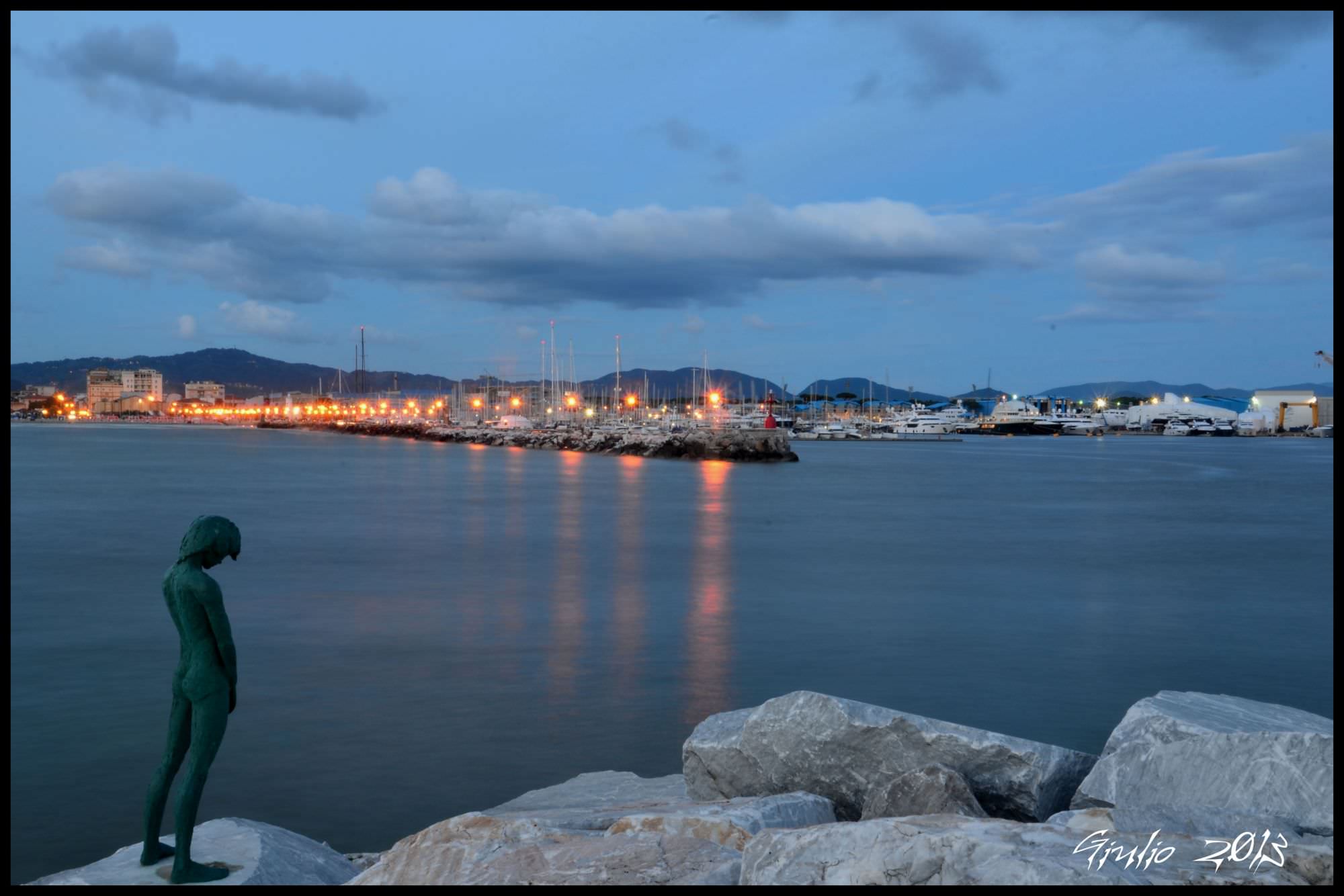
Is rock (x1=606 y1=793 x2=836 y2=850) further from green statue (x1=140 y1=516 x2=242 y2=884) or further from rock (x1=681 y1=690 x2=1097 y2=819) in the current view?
green statue (x1=140 y1=516 x2=242 y2=884)

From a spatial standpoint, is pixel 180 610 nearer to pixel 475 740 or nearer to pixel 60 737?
pixel 475 740

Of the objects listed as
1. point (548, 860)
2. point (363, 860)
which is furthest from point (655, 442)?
point (548, 860)

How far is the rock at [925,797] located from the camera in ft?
18.5

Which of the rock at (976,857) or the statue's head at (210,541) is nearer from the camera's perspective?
the rock at (976,857)

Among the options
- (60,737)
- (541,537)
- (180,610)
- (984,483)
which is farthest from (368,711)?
(984,483)

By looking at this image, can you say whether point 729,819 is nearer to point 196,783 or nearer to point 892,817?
point 892,817

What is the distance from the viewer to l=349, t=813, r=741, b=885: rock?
435 centimetres

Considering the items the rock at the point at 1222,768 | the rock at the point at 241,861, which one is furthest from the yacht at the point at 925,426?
the rock at the point at 241,861

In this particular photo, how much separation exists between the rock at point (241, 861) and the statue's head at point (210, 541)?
141cm

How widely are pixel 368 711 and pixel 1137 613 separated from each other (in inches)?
496

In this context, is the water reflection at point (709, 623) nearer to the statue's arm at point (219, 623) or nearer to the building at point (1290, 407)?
the statue's arm at point (219, 623)

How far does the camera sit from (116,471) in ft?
195

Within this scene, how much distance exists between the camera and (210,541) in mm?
4617

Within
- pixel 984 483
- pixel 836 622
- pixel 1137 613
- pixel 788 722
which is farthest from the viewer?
pixel 984 483
